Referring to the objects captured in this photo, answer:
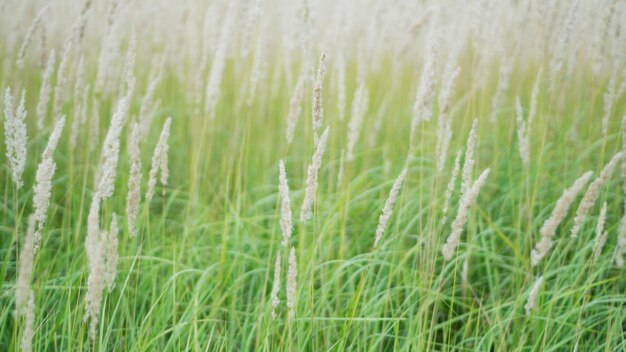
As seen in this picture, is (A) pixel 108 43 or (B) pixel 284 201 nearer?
(B) pixel 284 201

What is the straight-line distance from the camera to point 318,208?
214 cm

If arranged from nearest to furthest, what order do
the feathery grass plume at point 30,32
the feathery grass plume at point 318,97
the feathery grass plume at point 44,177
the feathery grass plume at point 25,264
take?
the feathery grass plume at point 25,264 < the feathery grass plume at point 44,177 < the feathery grass plume at point 318,97 < the feathery grass plume at point 30,32

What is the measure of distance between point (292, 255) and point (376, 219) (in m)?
1.04

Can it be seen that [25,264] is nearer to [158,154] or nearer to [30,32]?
[158,154]

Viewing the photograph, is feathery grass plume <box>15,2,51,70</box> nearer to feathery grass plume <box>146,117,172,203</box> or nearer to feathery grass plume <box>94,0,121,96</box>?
feathery grass plume <box>94,0,121,96</box>

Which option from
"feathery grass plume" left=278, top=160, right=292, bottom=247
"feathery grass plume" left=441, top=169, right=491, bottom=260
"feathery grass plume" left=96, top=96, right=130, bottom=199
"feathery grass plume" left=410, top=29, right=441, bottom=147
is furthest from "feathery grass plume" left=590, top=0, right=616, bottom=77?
"feathery grass plume" left=96, top=96, right=130, bottom=199

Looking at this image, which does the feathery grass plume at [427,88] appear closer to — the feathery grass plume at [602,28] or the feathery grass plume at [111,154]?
the feathery grass plume at [111,154]

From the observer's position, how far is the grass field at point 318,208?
1.37 m

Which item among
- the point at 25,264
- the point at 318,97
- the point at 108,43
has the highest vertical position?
the point at 108,43

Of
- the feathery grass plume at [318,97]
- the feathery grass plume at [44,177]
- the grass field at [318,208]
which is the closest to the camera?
the feathery grass plume at [44,177]

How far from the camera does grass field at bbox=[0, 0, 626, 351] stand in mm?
1373

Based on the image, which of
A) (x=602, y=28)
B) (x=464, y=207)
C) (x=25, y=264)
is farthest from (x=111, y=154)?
(x=602, y=28)

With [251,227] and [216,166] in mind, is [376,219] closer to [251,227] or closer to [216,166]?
[251,227]

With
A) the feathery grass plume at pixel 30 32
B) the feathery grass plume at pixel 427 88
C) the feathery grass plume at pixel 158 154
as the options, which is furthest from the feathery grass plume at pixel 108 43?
the feathery grass plume at pixel 427 88
